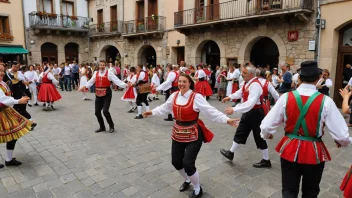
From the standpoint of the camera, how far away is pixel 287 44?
462 inches

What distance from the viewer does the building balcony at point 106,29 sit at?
66.7ft

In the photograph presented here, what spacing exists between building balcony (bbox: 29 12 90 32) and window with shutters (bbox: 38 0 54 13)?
61cm

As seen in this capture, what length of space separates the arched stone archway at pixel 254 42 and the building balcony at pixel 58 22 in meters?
14.6

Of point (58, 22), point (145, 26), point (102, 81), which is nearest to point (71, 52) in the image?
point (58, 22)

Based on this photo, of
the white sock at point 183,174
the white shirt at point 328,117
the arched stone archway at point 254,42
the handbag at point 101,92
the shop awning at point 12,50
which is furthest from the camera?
the shop awning at point 12,50

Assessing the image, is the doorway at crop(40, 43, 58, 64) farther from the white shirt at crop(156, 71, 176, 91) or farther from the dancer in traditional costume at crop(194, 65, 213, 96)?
the white shirt at crop(156, 71, 176, 91)

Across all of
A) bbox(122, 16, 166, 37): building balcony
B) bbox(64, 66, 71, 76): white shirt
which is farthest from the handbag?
bbox(122, 16, 166, 37): building balcony

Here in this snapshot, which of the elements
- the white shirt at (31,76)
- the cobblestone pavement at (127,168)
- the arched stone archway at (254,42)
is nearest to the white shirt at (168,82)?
the cobblestone pavement at (127,168)

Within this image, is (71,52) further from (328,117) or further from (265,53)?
(328,117)

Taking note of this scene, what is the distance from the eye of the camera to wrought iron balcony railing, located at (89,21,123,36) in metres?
20.3

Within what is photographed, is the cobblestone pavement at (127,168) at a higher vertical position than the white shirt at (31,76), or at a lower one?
lower

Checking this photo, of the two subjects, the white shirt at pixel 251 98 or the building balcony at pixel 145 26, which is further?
the building balcony at pixel 145 26

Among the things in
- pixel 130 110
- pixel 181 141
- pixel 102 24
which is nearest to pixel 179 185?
pixel 181 141

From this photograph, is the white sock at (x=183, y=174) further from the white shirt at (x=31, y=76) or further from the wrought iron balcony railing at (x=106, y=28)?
the wrought iron balcony railing at (x=106, y=28)
